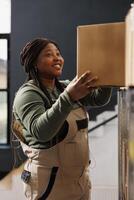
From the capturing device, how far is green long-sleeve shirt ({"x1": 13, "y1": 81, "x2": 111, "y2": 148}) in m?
1.14

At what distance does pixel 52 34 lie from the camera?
3.33 m

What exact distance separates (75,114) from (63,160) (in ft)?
0.61

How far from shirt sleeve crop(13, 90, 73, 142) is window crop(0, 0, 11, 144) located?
224 centimetres

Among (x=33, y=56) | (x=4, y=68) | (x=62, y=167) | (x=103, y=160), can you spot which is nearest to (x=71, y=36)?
(x=4, y=68)

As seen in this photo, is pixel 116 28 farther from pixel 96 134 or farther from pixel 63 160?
pixel 96 134

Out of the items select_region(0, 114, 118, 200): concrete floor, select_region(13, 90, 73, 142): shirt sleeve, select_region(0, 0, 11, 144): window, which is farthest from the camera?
select_region(0, 0, 11, 144): window

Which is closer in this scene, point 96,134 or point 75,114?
point 75,114

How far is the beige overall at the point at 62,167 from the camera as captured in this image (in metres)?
1.32

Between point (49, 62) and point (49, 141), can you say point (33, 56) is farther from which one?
point (49, 141)

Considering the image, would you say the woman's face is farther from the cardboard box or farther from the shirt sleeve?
the cardboard box

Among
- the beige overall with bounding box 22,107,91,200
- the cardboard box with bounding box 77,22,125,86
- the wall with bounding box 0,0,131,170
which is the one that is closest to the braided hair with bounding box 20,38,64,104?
the beige overall with bounding box 22,107,91,200

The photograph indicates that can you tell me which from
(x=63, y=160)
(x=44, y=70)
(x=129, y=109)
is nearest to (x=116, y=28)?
(x=129, y=109)

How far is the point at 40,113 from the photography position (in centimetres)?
121

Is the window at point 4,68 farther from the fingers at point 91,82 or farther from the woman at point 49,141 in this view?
the fingers at point 91,82
